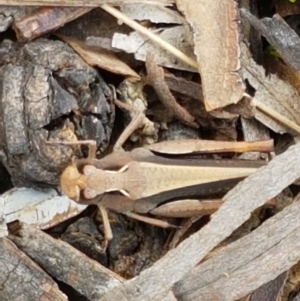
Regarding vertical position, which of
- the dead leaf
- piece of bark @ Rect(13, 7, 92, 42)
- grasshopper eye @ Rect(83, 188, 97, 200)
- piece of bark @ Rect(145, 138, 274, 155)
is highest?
piece of bark @ Rect(13, 7, 92, 42)

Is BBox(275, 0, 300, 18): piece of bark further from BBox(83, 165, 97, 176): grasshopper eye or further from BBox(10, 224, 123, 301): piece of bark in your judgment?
BBox(10, 224, 123, 301): piece of bark

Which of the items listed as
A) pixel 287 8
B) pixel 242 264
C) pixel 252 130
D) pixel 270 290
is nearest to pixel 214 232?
→ pixel 242 264

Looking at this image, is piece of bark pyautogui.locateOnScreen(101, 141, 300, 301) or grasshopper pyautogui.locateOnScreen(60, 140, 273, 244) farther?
grasshopper pyautogui.locateOnScreen(60, 140, 273, 244)

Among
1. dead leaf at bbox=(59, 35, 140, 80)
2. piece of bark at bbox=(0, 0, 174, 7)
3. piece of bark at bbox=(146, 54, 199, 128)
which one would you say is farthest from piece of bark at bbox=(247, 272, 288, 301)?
piece of bark at bbox=(0, 0, 174, 7)

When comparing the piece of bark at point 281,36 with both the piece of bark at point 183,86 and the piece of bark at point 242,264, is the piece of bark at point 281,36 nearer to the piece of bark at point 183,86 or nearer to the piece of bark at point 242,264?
the piece of bark at point 183,86

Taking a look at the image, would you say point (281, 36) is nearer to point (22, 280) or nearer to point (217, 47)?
point (217, 47)

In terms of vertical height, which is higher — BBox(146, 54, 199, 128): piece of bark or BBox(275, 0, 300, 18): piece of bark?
BBox(275, 0, 300, 18): piece of bark
